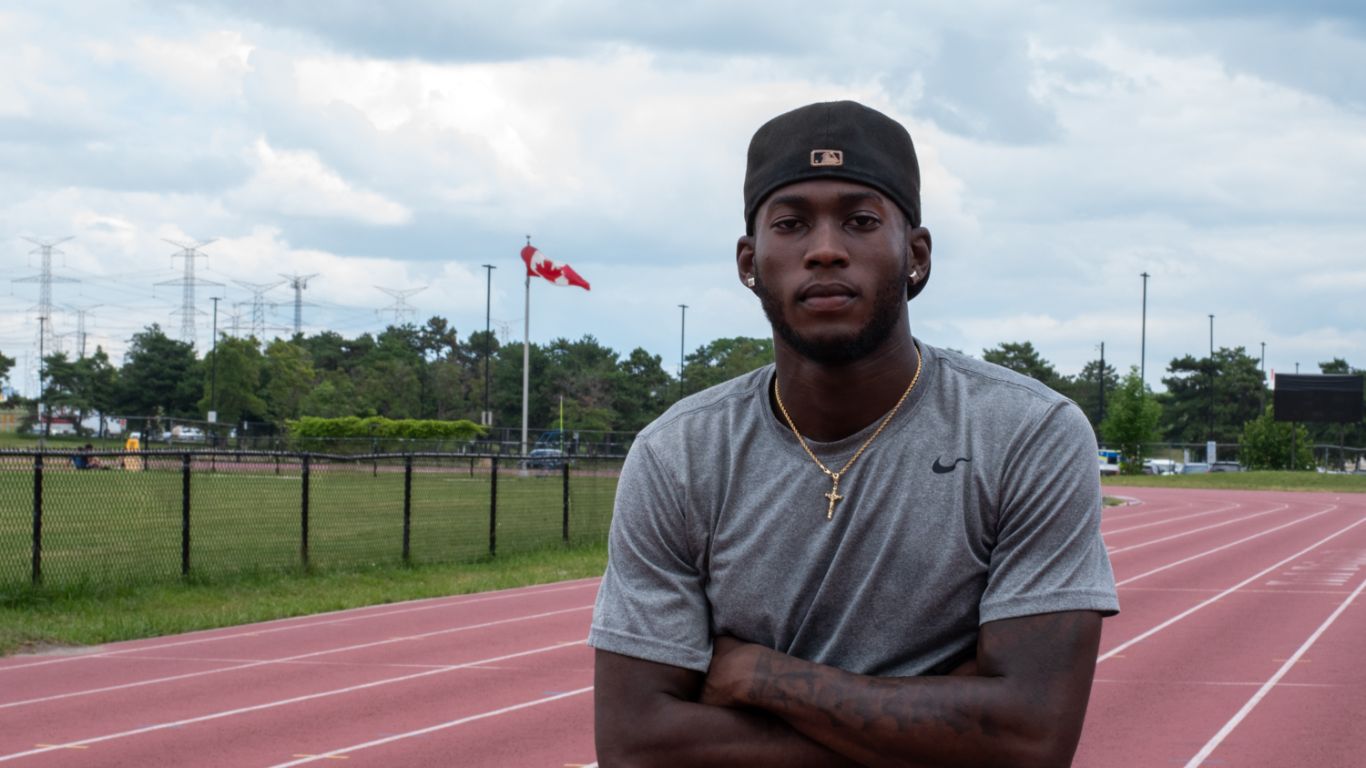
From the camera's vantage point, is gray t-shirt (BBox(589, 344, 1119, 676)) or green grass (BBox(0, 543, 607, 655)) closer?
gray t-shirt (BBox(589, 344, 1119, 676))

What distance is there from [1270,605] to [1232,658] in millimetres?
4957

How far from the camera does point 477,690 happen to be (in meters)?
10.9

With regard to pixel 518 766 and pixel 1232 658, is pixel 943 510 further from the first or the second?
pixel 1232 658

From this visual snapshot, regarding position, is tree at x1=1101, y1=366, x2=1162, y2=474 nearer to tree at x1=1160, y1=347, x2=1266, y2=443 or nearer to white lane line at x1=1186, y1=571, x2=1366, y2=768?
tree at x1=1160, y1=347, x2=1266, y2=443

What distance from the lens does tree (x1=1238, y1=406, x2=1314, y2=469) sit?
77938mm

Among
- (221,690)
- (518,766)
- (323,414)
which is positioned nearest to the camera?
→ (518,766)

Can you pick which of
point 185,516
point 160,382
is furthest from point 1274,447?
point 185,516

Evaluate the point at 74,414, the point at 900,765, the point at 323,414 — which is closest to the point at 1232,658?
the point at 900,765

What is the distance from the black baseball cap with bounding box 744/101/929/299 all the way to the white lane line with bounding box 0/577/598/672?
11.1 metres

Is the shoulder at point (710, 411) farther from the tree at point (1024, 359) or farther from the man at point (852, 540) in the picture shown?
the tree at point (1024, 359)

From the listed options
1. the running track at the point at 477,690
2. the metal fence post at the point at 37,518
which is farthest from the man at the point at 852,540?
the metal fence post at the point at 37,518

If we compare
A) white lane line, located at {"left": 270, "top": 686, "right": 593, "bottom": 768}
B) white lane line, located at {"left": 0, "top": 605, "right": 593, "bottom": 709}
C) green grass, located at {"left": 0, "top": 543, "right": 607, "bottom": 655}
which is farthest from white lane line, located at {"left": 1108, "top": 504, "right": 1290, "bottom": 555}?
white lane line, located at {"left": 270, "top": 686, "right": 593, "bottom": 768}

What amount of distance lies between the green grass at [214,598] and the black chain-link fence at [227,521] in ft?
0.90

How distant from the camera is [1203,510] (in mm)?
41969
